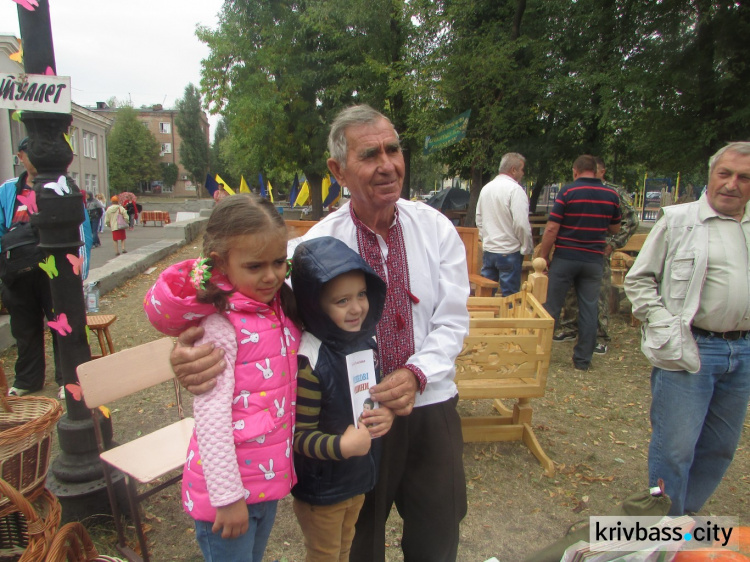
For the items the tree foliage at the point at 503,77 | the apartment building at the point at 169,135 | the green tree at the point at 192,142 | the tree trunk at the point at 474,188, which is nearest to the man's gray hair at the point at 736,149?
the tree foliage at the point at 503,77

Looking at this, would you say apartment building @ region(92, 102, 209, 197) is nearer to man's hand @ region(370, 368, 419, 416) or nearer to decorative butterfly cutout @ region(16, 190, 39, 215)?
decorative butterfly cutout @ region(16, 190, 39, 215)

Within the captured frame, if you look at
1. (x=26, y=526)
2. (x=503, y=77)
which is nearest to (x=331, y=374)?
(x=26, y=526)

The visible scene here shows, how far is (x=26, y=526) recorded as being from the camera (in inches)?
81.5

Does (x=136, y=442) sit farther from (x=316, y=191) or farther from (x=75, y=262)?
(x=316, y=191)

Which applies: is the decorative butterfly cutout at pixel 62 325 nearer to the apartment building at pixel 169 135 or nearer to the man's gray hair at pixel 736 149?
the man's gray hair at pixel 736 149

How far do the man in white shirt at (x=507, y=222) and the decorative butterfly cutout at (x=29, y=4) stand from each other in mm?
4316

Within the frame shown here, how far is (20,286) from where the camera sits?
4113 mm

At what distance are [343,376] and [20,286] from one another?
386 centimetres

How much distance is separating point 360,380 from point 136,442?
1.73m

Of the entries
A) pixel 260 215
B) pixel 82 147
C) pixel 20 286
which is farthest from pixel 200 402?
pixel 82 147

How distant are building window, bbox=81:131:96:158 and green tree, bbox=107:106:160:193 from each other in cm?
1957

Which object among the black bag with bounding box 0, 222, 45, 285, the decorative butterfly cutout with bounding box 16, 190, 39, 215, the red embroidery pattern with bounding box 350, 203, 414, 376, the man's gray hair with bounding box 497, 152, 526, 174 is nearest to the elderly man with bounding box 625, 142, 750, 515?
the red embroidery pattern with bounding box 350, 203, 414, 376

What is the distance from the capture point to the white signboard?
2.18 meters

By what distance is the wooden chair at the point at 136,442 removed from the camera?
7.63ft
